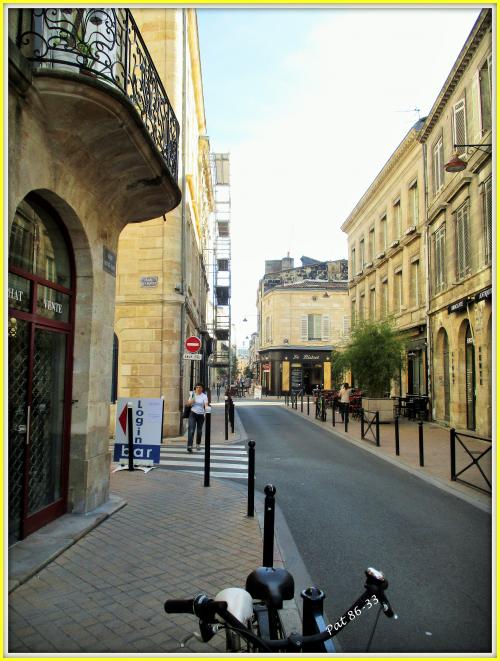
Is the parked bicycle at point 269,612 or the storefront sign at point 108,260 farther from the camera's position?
the storefront sign at point 108,260

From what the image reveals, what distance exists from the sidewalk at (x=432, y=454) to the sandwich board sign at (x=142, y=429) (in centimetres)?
485

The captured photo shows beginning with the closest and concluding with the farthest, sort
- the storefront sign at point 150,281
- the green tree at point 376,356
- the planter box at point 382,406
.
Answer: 1. the storefront sign at point 150,281
2. the planter box at point 382,406
3. the green tree at point 376,356

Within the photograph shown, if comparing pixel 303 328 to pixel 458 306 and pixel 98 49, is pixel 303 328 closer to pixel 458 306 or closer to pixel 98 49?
pixel 458 306

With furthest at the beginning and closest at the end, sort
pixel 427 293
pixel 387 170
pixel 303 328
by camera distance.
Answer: pixel 303 328 → pixel 387 170 → pixel 427 293

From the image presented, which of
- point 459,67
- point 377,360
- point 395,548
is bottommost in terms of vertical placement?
point 395,548

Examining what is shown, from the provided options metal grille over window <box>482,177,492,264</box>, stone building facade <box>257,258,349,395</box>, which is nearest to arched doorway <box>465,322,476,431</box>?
metal grille over window <box>482,177,492,264</box>

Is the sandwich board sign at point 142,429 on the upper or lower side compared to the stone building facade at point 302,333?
lower

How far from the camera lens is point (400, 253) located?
24828mm

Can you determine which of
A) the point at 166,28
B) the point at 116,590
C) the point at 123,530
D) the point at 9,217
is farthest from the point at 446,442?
the point at 166,28

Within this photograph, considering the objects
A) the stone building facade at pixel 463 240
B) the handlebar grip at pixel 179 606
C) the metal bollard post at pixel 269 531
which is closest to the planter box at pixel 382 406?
the stone building facade at pixel 463 240

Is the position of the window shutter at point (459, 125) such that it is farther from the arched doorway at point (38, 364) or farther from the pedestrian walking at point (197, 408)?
the arched doorway at point (38, 364)

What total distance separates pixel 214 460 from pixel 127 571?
6.28 metres

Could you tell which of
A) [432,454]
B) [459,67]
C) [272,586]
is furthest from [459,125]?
[272,586]

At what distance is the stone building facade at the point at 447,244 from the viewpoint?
1469 cm
